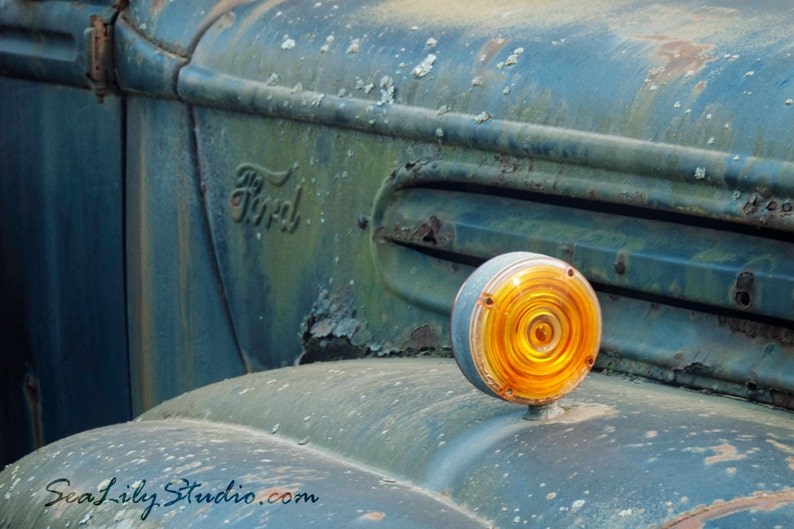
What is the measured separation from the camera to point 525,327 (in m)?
1.38

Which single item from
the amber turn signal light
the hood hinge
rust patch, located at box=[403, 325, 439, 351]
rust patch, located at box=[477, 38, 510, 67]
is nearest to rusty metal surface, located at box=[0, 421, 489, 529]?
the amber turn signal light

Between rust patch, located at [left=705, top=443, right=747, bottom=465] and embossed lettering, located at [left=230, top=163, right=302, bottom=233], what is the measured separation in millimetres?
986

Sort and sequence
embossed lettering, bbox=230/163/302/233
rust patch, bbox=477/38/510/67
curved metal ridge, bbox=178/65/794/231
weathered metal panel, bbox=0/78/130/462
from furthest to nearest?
1. weathered metal panel, bbox=0/78/130/462
2. embossed lettering, bbox=230/163/302/233
3. rust patch, bbox=477/38/510/67
4. curved metal ridge, bbox=178/65/794/231

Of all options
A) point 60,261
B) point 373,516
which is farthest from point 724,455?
point 60,261

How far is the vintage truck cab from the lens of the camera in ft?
4.63

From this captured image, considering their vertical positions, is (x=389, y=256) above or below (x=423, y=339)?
above

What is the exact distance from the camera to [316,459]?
5.19ft

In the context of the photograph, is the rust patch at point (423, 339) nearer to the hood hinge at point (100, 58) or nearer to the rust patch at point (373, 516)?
the rust patch at point (373, 516)

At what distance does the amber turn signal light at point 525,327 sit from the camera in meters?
1.37

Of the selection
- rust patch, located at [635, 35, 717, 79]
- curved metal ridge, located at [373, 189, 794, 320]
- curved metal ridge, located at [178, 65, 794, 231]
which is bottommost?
curved metal ridge, located at [373, 189, 794, 320]

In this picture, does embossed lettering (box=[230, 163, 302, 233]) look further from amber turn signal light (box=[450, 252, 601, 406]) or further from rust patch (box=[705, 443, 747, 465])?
→ rust patch (box=[705, 443, 747, 465])

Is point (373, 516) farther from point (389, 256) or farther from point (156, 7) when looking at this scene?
point (156, 7)

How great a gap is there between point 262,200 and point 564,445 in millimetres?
954

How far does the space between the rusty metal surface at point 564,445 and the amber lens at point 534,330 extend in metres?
0.07
